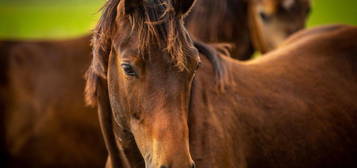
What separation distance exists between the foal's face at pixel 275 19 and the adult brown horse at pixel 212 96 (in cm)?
124

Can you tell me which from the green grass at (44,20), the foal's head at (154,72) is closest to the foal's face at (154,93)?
the foal's head at (154,72)

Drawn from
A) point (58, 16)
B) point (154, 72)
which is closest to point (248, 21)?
point (154, 72)

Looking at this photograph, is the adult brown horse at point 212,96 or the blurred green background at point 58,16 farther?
the blurred green background at point 58,16

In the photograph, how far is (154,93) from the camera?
2506 millimetres

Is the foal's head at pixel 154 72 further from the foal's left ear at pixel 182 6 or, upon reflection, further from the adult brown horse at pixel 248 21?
the adult brown horse at pixel 248 21

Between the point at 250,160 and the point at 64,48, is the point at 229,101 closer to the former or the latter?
the point at 250,160

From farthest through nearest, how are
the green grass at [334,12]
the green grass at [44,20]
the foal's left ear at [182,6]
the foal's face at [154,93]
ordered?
the green grass at [44,20] → the green grass at [334,12] → the foal's left ear at [182,6] → the foal's face at [154,93]

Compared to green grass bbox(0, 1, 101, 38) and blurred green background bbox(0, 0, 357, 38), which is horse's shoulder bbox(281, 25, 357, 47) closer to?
blurred green background bbox(0, 0, 357, 38)

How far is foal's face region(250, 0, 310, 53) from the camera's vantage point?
5.41 m

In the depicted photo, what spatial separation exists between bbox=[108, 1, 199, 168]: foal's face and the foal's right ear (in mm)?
63

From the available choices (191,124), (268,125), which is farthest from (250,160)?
(191,124)

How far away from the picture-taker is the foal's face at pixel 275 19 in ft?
17.7

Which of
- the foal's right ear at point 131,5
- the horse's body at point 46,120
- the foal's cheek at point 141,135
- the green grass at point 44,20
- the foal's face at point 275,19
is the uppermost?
the foal's right ear at point 131,5

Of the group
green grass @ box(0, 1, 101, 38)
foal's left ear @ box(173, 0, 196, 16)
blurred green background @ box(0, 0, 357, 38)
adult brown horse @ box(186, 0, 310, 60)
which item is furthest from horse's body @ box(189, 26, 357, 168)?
green grass @ box(0, 1, 101, 38)
